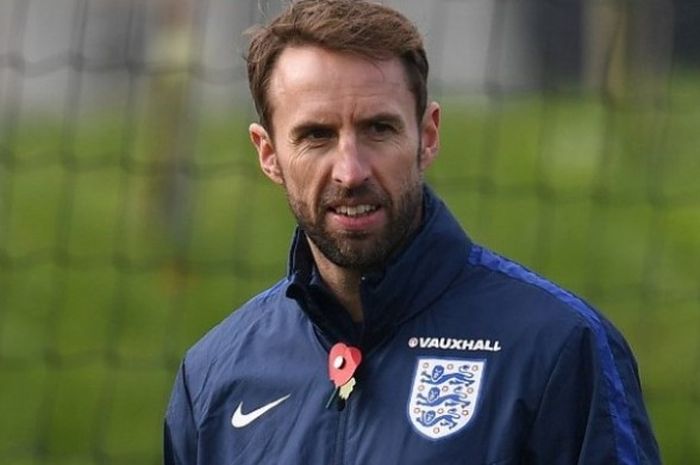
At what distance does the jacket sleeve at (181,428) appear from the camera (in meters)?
3.08

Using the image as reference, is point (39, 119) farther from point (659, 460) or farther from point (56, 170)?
point (659, 460)

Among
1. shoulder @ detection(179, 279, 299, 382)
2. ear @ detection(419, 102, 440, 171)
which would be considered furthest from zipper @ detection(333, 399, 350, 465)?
ear @ detection(419, 102, 440, 171)

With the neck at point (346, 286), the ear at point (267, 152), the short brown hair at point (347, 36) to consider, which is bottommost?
the neck at point (346, 286)

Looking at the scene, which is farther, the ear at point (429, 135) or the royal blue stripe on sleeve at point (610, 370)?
the ear at point (429, 135)

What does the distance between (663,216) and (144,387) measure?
1609 mm

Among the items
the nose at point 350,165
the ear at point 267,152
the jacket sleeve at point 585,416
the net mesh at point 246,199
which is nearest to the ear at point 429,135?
the nose at point 350,165

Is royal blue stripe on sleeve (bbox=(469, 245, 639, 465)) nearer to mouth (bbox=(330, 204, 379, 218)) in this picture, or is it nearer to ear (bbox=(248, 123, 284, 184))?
mouth (bbox=(330, 204, 379, 218))

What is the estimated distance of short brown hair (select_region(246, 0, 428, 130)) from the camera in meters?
2.88

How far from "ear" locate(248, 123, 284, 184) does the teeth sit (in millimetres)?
213

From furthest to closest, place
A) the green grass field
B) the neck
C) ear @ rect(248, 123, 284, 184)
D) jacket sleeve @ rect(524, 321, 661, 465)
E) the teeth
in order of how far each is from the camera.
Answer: the green grass field → ear @ rect(248, 123, 284, 184) → the neck → the teeth → jacket sleeve @ rect(524, 321, 661, 465)

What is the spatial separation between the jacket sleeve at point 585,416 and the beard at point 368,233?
11.1 inches

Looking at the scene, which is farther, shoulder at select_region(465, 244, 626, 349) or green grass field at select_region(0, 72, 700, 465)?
green grass field at select_region(0, 72, 700, 465)

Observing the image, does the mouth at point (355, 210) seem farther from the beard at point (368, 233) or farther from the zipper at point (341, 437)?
the zipper at point (341, 437)

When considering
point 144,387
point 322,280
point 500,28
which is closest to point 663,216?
point 500,28
